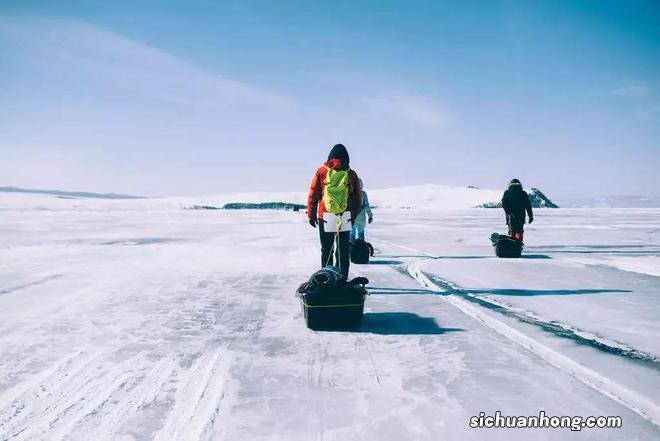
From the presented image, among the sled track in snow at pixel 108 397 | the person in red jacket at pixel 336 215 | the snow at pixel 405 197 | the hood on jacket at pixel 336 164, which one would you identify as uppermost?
the snow at pixel 405 197

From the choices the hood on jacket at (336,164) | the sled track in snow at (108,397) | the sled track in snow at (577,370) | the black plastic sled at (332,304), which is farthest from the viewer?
the hood on jacket at (336,164)

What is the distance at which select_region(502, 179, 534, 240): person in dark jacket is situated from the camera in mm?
11602

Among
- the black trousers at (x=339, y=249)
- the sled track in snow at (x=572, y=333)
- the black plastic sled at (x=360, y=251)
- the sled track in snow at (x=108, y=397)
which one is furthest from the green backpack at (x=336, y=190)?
the black plastic sled at (x=360, y=251)

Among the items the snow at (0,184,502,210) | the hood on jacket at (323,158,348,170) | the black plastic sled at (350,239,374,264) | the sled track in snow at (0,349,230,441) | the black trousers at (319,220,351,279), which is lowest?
the sled track in snow at (0,349,230,441)

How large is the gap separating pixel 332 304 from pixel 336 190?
59.0 inches

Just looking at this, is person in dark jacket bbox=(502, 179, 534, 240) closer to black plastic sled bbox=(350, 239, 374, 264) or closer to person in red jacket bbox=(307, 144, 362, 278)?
black plastic sled bbox=(350, 239, 374, 264)

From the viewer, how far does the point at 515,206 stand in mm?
11594

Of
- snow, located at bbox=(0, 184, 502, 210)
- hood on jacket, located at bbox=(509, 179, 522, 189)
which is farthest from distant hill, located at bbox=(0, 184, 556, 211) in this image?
hood on jacket, located at bbox=(509, 179, 522, 189)

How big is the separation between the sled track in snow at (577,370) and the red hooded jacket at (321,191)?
70.2 inches

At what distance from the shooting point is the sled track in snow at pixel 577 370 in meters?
2.82

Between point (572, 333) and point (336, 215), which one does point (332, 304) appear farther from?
point (572, 333)

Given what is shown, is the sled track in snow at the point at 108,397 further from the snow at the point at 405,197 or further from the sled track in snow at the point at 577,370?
the snow at the point at 405,197

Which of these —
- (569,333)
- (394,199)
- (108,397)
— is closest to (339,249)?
(569,333)

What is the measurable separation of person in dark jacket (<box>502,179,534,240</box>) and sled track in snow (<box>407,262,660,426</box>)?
256 inches
